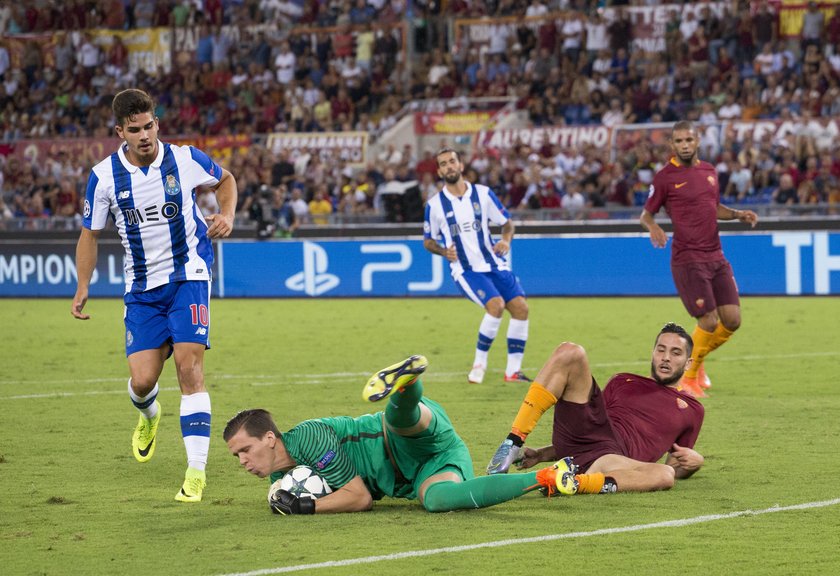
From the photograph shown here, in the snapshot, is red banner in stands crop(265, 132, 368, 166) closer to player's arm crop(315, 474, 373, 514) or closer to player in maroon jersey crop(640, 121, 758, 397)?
player in maroon jersey crop(640, 121, 758, 397)

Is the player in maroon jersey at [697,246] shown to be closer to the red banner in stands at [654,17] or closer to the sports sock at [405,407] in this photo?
the sports sock at [405,407]

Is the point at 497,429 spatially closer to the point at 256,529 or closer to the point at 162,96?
the point at 256,529

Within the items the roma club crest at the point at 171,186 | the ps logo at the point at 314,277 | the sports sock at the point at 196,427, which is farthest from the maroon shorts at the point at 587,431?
the ps logo at the point at 314,277

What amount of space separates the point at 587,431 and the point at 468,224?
596cm

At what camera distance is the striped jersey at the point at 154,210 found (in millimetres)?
7488

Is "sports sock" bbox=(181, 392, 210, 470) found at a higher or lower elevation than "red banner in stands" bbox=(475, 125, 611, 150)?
higher

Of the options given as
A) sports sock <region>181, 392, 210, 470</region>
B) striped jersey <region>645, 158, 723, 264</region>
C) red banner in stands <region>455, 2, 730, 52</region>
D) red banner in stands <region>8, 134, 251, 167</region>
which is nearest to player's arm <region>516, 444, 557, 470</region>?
sports sock <region>181, 392, 210, 470</region>

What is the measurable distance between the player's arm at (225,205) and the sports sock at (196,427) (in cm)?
92

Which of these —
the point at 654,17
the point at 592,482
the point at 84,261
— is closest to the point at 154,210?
the point at 84,261

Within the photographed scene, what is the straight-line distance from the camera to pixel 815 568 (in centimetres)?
535

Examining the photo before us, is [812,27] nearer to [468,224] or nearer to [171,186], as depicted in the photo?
[468,224]

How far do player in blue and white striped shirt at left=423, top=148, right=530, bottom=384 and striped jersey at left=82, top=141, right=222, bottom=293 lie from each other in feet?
16.9

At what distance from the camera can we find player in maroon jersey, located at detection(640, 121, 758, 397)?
11297 millimetres

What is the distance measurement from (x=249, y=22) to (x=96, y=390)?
75.1 feet
